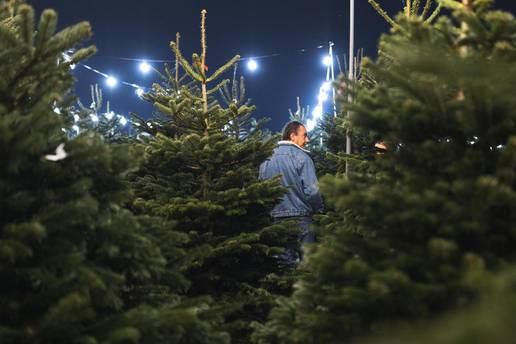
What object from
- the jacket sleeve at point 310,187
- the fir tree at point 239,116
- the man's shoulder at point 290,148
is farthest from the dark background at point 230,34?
the jacket sleeve at point 310,187

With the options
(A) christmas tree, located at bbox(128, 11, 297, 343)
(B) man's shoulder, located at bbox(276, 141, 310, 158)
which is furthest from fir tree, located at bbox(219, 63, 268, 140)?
(A) christmas tree, located at bbox(128, 11, 297, 343)

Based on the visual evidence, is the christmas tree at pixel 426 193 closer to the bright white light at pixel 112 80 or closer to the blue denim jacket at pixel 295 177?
the blue denim jacket at pixel 295 177

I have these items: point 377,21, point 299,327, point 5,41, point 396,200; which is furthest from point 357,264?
point 377,21

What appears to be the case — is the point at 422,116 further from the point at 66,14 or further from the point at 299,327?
the point at 66,14

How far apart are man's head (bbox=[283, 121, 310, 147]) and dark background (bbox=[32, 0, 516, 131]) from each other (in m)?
22.2

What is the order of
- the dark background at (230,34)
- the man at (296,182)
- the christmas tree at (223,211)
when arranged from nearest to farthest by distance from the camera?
1. the christmas tree at (223,211)
2. the man at (296,182)
3. the dark background at (230,34)

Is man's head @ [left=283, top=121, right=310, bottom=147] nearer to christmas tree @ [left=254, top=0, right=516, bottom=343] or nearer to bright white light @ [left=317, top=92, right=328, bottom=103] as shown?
christmas tree @ [left=254, top=0, right=516, bottom=343]

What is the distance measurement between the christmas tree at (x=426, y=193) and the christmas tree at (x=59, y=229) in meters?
0.84

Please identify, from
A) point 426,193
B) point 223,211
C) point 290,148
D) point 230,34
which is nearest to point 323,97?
point 290,148

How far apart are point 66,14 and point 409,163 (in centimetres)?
3324

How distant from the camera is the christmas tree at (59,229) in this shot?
246cm

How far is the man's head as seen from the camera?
7816mm

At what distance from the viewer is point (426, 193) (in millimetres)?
2457

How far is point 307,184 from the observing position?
7285 millimetres
